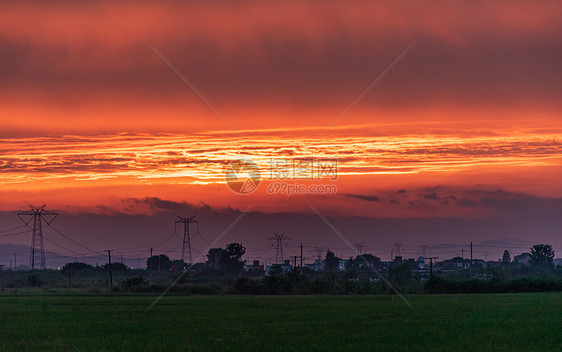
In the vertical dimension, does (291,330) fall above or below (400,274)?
below

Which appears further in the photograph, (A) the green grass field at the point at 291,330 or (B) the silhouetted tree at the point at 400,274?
Result: (B) the silhouetted tree at the point at 400,274

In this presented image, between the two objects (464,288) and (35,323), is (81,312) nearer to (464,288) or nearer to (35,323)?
(35,323)

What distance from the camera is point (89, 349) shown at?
26.4 metres

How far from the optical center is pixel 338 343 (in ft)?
88.6

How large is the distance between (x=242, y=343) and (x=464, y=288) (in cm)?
6965

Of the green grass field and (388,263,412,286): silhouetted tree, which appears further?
(388,263,412,286): silhouetted tree

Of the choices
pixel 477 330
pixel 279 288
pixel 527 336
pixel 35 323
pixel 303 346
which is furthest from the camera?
pixel 279 288

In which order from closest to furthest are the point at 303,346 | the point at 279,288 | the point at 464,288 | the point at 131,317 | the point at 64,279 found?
the point at 303,346, the point at 131,317, the point at 464,288, the point at 279,288, the point at 64,279

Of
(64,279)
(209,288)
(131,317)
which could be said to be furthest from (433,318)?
(64,279)

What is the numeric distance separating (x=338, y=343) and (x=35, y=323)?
62.6 ft

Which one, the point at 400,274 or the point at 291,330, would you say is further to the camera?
the point at 400,274

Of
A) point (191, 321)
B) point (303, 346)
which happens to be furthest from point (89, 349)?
point (191, 321)

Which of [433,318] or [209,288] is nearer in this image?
[433,318]

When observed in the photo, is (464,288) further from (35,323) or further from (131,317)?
(35,323)
